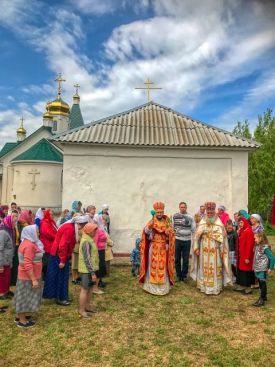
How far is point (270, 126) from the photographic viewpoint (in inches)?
1236

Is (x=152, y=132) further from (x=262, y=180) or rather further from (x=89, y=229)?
(x=262, y=180)

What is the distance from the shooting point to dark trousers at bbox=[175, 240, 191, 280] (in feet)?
25.5

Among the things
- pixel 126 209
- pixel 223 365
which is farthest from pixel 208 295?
pixel 126 209

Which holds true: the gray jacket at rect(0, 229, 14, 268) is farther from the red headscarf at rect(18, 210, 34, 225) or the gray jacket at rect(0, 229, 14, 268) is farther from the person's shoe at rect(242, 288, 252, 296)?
the person's shoe at rect(242, 288, 252, 296)

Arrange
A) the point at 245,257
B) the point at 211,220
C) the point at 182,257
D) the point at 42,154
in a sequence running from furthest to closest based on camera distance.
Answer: the point at 42,154
the point at 182,257
the point at 211,220
the point at 245,257

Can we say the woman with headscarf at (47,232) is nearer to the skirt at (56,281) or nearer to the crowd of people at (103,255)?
the crowd of people at (103,255)

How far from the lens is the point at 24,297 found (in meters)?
4.92

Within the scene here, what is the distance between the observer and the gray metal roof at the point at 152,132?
1095cm

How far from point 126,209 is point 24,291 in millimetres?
6406

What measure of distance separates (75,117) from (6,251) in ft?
112

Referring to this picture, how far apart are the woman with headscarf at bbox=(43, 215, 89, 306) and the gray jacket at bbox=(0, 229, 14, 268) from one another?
73 centimetres

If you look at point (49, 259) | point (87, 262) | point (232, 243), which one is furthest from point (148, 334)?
point (232, 243)

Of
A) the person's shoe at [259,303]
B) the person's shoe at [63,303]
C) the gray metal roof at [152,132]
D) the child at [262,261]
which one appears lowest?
the person's shoe at [63,303]

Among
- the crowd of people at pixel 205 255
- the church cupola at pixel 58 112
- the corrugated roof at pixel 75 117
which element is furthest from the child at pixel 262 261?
the corrugated roof at pixel 75 117
